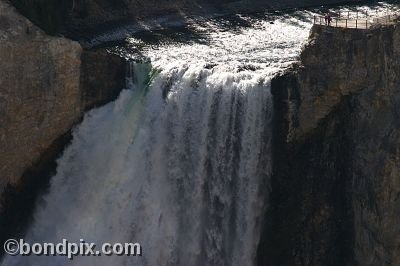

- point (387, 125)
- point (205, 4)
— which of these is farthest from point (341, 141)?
point (205, 4)

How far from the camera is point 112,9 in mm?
42594

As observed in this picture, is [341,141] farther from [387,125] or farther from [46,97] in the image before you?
[46,97]

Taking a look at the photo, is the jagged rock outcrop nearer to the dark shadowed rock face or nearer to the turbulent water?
the turbulent water

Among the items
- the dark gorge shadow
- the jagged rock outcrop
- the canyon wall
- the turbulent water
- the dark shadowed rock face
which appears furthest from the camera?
the canyon wall

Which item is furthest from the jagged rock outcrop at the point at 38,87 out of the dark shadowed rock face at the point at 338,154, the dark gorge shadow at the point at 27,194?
the dark shadowed rock face at the point at 338,154

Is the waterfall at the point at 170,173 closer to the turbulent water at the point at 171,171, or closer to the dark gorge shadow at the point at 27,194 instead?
the turbulent water at the point at 171,171

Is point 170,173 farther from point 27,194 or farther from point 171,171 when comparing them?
point 27,194

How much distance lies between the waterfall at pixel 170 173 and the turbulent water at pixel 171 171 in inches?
1.7

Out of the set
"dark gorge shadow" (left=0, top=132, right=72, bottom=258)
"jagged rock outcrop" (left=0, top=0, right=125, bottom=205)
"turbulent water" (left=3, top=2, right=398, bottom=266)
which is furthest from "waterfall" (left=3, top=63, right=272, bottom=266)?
"jagged rock outcrop" (left=0, top=0, right=125, bottom=205)

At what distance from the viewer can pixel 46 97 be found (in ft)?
88.6

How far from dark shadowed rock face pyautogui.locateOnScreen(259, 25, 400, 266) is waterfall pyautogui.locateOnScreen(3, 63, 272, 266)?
36.6 inches

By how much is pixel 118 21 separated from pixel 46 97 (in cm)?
1575

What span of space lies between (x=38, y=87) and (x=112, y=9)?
678 inches

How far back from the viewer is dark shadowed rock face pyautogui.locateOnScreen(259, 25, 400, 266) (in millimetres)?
22469
